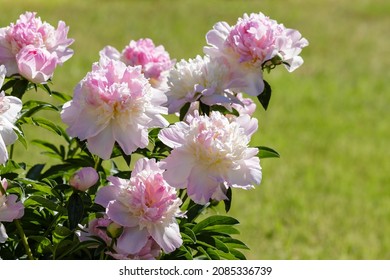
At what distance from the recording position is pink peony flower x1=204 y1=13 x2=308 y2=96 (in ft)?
3.79

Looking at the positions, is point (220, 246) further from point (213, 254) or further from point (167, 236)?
point (167, 236)

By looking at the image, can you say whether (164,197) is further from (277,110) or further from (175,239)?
(277,110)

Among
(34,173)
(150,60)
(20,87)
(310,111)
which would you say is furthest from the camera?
(310,111)

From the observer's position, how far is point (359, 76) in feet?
18.0

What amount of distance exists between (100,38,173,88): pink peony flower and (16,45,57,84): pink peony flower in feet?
0.59

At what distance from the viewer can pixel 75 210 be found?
1.12 meters

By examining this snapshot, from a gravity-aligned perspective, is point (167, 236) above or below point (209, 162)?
below

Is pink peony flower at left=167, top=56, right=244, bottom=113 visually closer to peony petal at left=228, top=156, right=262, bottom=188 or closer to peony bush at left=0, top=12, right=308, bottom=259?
peony bush at left=0, top=12, right=308, bottom=259

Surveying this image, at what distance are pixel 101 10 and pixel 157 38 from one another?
117cm

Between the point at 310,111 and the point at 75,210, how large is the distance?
367 cm

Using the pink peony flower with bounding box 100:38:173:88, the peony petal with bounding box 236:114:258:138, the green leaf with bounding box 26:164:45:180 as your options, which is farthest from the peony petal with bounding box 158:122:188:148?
the green leaf with bounding box 26:164:45:180

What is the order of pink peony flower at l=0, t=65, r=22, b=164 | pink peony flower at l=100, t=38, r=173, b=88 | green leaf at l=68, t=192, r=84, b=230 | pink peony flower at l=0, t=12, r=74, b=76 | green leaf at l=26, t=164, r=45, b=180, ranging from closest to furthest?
1. pink peony flower at l=0, t=65, r=22, b=164
2. green leaf at l=68, t=192, r=84, b=230
3. pink peony flower at l=0, t=12, r=74, b=76
4. pink peony flower at l=100, t=38, r=173, b=88
5. green leaf at l=26, t=164, r=45, b=180

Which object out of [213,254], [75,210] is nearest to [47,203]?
[75,210]
